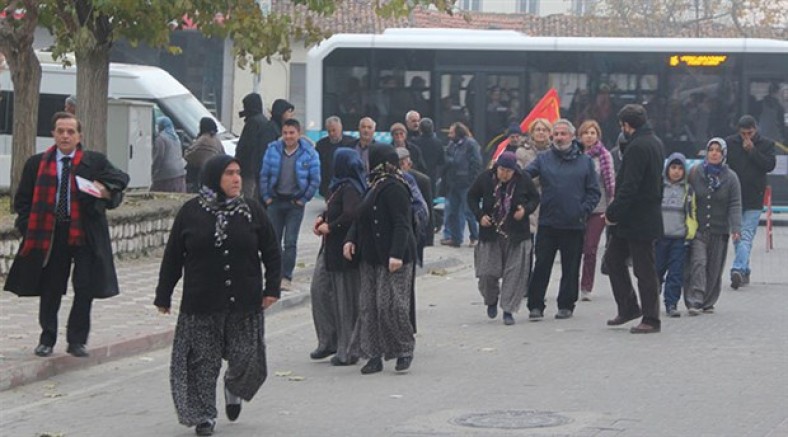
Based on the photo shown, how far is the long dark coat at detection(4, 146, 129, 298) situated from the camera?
11891 mm

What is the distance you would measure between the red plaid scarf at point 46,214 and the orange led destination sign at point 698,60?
1900cm

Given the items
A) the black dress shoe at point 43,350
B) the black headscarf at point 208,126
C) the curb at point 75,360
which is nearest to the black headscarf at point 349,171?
the curb at point 75,360

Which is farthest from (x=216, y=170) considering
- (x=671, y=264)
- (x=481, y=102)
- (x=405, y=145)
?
(x=481, y=102)

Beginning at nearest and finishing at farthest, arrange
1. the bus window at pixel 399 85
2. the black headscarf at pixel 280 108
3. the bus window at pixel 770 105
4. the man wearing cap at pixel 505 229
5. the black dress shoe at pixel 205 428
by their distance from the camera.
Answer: the black dress shoe at pixel 205 428
the man wearing cap at pixel 505 229
the black headscarf at pixel 280 108
the bus window at pixel 770 105
the bus window at pixel 399 85

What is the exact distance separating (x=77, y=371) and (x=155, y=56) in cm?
3322

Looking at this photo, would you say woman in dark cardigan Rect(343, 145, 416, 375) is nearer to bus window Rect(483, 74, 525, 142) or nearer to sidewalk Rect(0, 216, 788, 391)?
sidewalk Rect(0, 216, 788, 391)

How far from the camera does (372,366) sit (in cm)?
1202

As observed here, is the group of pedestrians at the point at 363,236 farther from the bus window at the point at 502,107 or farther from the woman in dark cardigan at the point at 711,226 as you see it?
the bus window at the point at 502,107

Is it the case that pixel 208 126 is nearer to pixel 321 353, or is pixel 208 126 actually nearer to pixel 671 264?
pixel 671 264

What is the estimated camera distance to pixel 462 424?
9.78 metres

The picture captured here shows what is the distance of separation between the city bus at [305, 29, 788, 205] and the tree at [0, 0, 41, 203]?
1076 centimetres

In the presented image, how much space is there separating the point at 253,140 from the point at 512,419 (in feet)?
31.4

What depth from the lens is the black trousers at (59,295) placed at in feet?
39.2

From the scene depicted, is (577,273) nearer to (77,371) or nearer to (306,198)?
(306,198)
